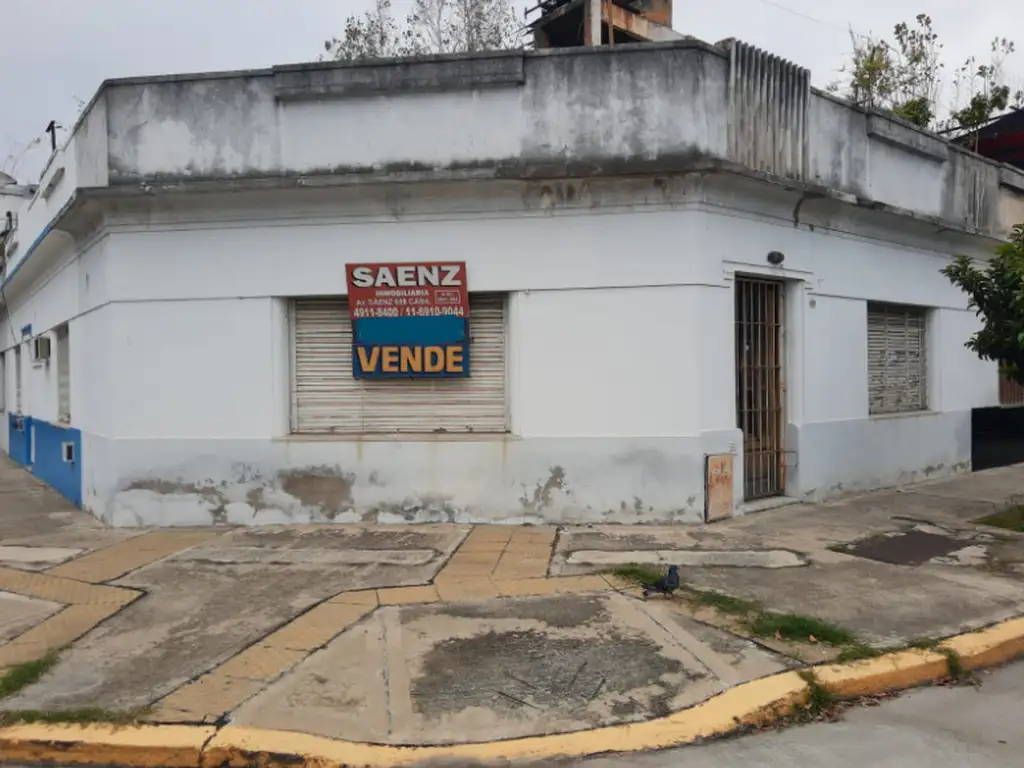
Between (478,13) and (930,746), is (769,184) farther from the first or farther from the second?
(478,13)

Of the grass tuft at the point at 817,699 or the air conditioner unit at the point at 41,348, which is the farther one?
the air conditioner unit at the point at 41,348

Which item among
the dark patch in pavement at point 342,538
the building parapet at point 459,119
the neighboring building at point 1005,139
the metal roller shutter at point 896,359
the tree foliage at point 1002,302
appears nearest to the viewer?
the dark patch in pavement at point 342,538

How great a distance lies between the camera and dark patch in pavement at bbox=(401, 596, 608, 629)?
518 cm

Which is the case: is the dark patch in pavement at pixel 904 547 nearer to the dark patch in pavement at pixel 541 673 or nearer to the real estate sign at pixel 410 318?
the dark patch in pavement at pixel 541 673

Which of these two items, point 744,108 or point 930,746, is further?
point 744,108

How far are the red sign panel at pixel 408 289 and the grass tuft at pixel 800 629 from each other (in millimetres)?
4274

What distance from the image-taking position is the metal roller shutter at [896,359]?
10414mm

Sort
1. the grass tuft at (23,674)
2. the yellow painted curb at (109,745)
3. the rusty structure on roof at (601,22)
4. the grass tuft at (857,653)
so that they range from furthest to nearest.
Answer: the rusty structure on roof at (601,22) < the grass tuft at (857,653) < the grass tuft at (23,674) < the yellow painted curb at (109,745)

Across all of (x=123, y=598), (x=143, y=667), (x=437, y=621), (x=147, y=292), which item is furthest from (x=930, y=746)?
(x=147, y=292)

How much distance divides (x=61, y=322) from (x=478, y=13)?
15222 millimetres

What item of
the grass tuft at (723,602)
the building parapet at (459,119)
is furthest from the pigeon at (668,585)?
the building parapet at (459,119)

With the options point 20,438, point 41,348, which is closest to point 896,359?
point 41,348

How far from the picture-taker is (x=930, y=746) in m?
3.67

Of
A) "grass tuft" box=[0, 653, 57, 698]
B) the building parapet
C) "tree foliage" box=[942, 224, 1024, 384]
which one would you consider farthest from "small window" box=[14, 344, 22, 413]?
"tree foliage" box=[942, 224, 1024, 384]
